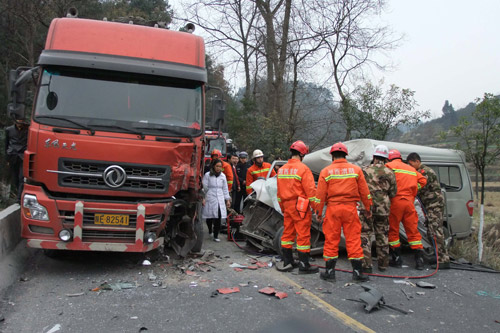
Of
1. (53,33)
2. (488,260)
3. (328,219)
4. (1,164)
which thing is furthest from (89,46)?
(1,164)

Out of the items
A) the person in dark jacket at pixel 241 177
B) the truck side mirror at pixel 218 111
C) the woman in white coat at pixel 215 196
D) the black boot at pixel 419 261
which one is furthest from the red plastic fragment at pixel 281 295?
the person in dark jacket at pixel 241 177

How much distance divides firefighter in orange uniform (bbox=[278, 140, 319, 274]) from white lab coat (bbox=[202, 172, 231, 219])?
81.1 inches

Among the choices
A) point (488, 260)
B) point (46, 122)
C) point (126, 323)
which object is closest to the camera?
point (126, 323)

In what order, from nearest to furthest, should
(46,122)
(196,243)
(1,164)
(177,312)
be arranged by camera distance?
1. (177,312)
2. (46,122)
3. (196,243)
4. (1,164)

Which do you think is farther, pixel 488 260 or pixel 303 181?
pixel 488 260

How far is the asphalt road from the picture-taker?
3975mm

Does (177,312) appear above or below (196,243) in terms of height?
below

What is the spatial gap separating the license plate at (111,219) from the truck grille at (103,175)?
1.09ft

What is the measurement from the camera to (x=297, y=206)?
5.76 meters

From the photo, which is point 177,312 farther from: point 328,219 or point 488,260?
point 488,260

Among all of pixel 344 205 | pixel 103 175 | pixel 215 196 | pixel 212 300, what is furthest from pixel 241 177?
pixel 212 300

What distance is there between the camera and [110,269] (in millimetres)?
5676

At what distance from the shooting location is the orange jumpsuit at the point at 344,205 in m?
5.43

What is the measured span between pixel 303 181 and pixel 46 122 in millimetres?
3396
